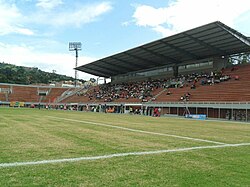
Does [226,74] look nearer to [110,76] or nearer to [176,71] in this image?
[176,71]

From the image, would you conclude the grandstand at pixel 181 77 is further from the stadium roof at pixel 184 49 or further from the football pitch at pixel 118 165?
the football pitch at pixel 118 165

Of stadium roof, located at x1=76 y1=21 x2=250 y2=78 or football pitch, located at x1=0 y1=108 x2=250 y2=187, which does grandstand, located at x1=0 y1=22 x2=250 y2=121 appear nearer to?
stadium roof, located at x1=76 y1=21 x2=250 y2=78

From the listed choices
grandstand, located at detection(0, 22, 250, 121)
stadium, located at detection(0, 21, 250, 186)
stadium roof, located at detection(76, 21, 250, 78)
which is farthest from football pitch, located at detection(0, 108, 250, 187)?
stadium roof, located at detection(76, 21, 250, 78)

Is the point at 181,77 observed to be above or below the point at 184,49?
below

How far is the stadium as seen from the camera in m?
5.39

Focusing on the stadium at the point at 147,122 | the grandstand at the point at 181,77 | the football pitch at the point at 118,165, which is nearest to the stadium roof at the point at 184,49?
the grandstand at the point at 181,77

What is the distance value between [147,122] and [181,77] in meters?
35.3

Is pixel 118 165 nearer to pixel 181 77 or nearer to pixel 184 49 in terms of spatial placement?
pixel 184 49

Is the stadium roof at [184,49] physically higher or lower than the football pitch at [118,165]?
higher

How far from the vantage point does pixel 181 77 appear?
56625mm

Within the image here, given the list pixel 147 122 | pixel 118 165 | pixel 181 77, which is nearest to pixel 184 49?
pixel 181 77

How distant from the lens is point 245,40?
43.2m

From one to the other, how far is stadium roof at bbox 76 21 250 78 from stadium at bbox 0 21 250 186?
0.16m

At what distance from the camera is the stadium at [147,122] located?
17.7 ft
